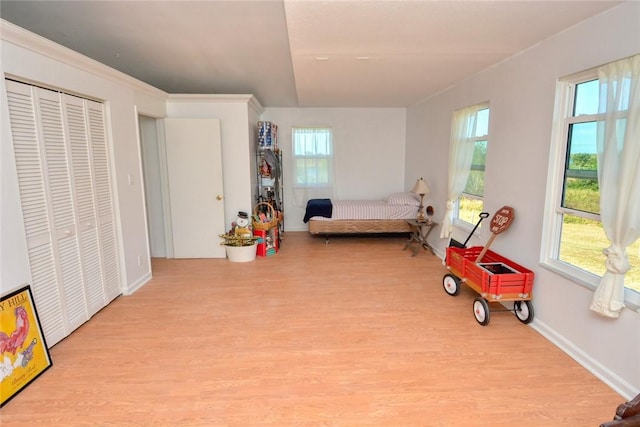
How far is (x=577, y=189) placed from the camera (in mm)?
2336

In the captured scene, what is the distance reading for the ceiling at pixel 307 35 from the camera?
6.58ft

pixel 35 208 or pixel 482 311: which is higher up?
pixel 35 208

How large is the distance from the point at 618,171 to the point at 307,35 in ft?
7.31

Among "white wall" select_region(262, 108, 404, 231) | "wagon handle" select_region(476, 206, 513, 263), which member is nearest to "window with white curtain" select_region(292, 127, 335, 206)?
"white wall" select_region(262, 108, 404, 231)

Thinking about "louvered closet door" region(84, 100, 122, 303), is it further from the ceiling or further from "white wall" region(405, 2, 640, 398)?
"white wall" region(405, 2, 640, 398)

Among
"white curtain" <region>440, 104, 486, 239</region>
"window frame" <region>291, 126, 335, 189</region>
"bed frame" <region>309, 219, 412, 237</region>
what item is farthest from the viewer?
"window frame" <region>291, 126, 335, 189</region>

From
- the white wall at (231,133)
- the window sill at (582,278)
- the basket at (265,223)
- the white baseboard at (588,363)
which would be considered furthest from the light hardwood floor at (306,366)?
the white wall at (231,133)

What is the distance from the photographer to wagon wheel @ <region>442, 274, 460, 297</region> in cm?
321

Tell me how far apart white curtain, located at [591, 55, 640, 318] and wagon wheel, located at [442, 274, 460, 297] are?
4.12 feet

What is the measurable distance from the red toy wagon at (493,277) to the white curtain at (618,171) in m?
0.62

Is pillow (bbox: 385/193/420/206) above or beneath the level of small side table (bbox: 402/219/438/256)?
above

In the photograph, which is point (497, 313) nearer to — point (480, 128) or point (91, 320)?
point (480, 128)

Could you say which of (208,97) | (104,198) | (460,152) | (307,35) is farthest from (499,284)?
(208,97)

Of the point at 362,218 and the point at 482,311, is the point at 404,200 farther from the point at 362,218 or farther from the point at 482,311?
the point at 482,311
